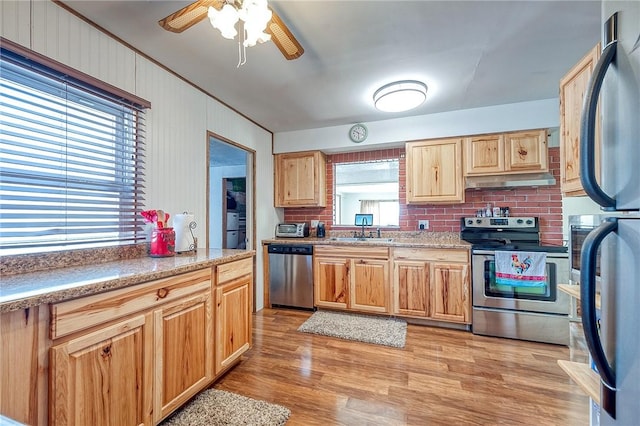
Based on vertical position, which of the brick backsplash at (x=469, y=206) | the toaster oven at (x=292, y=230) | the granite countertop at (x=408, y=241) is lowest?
the granite countertop at (x=408, y=241)

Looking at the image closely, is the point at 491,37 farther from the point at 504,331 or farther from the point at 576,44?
the point at 504,331

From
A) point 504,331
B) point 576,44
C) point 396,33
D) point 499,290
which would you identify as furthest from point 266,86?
point 504,331

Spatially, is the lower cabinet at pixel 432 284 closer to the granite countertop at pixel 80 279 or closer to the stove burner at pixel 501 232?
the stove burner at pixel 501 232

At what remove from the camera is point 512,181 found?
9.18ft

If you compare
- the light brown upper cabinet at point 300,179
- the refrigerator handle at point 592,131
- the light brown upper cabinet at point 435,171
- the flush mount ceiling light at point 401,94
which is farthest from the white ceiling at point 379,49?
the refrigerator handle at point 592,131

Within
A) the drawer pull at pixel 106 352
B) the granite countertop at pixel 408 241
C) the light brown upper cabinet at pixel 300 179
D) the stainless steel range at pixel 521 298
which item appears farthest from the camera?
the light brown upper cabinet at pixel 300 179

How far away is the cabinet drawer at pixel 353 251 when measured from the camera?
3.03 metres

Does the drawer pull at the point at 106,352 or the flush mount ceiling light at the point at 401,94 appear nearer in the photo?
the drawer pull at the point at 106,352

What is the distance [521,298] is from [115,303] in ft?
10.6

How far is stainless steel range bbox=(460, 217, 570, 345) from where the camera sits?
2432mm

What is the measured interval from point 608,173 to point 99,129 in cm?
243

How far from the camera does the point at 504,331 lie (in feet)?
8.43

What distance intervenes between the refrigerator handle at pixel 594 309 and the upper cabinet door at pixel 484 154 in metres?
2.59

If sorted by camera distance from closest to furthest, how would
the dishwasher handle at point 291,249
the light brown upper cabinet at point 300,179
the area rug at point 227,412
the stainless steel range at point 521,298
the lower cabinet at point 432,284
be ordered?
the area rug at point 227,412, the stainless steel range at point 521,298, the lower cabinet at point 432,284, the dishwasher handle at point 291,249, the light brown upper cabinet at point 300,179
